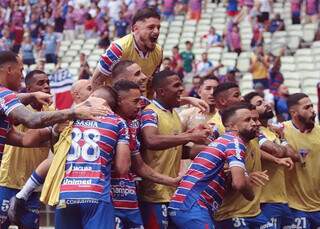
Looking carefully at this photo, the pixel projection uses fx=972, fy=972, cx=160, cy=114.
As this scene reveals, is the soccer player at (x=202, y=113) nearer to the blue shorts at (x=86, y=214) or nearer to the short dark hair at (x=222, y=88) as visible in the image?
the short dark hair at (x=222, y=88)

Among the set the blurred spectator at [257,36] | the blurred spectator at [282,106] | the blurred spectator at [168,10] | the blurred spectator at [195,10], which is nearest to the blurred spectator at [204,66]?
the blurred spectator at [257,36]

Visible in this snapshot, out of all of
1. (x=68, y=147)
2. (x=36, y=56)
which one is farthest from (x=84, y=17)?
(x=68, y=147)

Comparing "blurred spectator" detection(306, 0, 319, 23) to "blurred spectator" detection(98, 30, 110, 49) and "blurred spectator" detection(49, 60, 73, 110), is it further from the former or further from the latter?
"blurred spectator" detection(49, 60, 73, 110)

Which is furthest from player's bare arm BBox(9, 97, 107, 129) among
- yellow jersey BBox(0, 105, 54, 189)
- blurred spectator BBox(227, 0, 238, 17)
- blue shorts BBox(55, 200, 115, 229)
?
blurred spectator BBox(227, 0, 238, 17)

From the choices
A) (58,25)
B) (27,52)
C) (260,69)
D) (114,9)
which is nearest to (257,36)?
(260,69)

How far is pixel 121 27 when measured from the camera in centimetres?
3167

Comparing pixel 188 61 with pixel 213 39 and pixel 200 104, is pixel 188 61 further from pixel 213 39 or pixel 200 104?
pixel 200 104

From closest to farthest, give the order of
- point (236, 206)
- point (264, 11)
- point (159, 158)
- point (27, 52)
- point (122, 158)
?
point (122, 158), point (159, 158), point (236, 206), point (264, 11), point (27, 52)

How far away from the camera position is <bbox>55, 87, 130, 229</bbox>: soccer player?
373 inches

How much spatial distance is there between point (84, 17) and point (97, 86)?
2327 centimetres

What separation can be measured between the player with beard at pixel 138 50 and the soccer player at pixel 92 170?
1.54 meters

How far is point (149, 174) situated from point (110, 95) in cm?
102

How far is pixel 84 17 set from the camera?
34.1 metres

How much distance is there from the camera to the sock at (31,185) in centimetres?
1151
